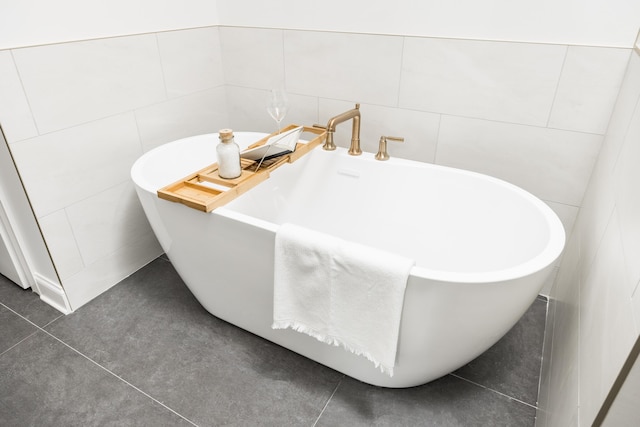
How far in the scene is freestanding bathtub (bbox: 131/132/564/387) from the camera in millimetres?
1133

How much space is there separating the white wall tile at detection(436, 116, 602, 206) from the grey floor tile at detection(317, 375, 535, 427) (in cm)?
86

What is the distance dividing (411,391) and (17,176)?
1638 millimetres

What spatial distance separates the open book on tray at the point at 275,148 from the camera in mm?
1637

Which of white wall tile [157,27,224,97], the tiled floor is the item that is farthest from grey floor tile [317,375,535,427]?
white wall tile [157,27,224,97]

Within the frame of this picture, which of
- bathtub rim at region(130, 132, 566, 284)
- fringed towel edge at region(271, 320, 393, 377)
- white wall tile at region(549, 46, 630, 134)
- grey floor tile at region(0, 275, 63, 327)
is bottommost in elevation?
grey floor tile at region(0, 275, 63, 327)

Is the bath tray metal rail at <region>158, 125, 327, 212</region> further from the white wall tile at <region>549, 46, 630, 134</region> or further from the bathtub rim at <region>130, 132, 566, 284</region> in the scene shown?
the white wall tile at <region>549, 46, 630, 134</region>

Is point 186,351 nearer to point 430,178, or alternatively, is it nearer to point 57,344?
point 57,344

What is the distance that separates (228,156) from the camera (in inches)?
59.6

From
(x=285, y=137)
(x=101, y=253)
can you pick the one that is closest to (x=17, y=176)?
(x=101, y=253)

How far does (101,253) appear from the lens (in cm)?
191

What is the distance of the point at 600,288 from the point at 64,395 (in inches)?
66.1

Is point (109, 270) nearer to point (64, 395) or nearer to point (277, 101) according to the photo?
point (64, 395)

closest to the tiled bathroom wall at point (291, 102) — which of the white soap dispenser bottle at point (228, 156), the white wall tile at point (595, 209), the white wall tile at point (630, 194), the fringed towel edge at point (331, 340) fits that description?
the white wall tile at point (595, 209)

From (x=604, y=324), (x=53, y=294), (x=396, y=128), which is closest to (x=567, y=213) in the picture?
(x=396, y=128)
